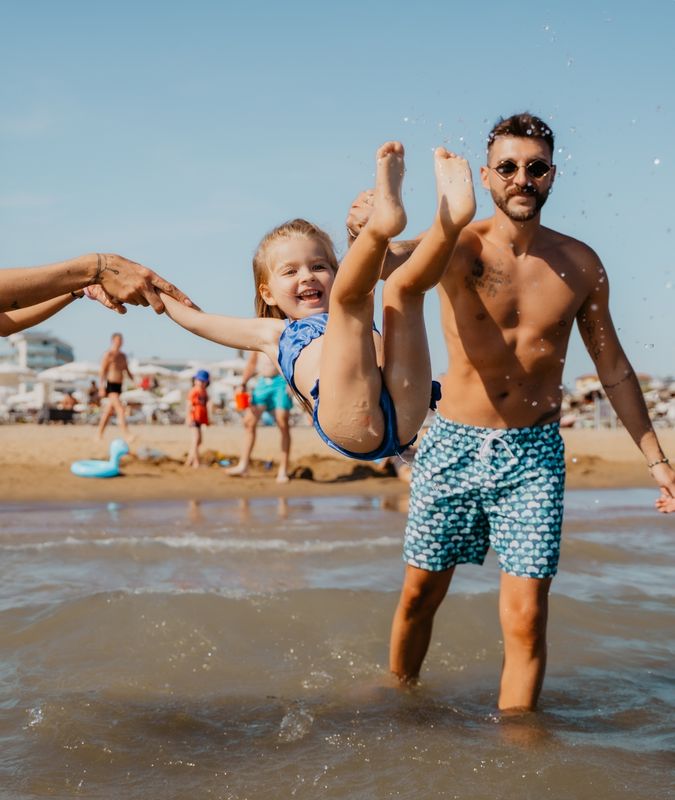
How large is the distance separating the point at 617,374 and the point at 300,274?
57.4 inches

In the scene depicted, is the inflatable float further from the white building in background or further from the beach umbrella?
the white building in background

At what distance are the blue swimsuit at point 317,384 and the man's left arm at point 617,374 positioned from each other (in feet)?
2.48

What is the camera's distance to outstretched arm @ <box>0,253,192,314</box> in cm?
393

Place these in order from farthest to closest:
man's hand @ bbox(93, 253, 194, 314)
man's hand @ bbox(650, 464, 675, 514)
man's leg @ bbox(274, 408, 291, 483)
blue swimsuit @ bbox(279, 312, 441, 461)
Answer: man's leg @ bbox(274, 408, 291, 483) → man's hand @ bbox(93, 253, 194, 314) → man's hand @ bbox(650, 464, 675, 514) → blue swimsuit @ bbox(279, 312, 441, 461)

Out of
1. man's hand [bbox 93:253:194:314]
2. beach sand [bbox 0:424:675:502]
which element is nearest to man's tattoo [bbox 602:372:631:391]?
man's hand [bbox 93:253:194:314]

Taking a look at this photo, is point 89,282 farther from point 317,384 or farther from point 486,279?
→ point 486,279

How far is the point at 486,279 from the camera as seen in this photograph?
150 inches

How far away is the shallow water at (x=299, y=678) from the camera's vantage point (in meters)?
3.29

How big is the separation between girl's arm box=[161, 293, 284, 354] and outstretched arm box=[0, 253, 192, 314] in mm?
185

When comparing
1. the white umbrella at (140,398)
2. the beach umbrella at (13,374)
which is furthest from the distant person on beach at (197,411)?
the beach umbrella at (13,374)

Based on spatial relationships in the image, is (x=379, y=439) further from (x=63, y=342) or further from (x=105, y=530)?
(x=63, y=342)

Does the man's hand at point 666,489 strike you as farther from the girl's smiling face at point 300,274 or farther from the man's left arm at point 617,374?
the girl's smiling face at point 300,274

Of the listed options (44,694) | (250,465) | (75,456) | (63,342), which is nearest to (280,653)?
(44,694)

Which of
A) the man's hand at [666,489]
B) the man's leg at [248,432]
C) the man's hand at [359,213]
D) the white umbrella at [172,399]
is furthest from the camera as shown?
the white umbrella at [172,399]
